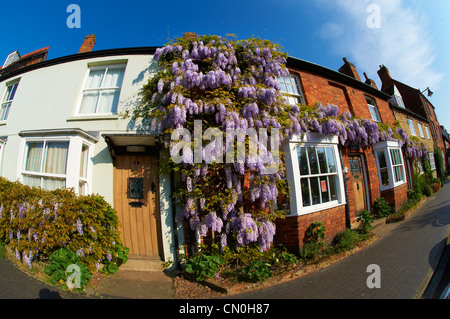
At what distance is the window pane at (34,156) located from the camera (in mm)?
4277

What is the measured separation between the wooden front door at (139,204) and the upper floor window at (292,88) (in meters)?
4.79

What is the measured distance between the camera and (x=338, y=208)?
4.89 meters

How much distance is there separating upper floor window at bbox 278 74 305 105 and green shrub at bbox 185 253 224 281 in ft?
17.1

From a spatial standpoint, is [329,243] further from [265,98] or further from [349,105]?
[349,105]

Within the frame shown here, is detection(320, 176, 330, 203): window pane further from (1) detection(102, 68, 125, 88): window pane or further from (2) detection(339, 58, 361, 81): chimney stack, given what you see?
(2) detection(339, 58, 361, 81): chimney stack

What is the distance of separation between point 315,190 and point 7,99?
11712 millimetres

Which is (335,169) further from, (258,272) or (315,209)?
(258,272)

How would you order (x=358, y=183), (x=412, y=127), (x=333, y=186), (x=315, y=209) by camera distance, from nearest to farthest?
(x=315, y=209)
(x=333, y=186)
(x=358, y=183)
(x=412, y=127)

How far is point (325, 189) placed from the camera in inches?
191

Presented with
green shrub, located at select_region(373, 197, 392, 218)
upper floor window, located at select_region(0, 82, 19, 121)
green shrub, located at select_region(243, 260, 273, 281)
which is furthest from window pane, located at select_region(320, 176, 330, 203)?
upper floor window, located at select_region(0, 82, 19, 121)

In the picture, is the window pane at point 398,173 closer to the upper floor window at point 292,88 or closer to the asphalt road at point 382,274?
the asphalt road at point 382,274

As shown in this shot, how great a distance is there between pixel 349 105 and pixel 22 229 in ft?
35.3

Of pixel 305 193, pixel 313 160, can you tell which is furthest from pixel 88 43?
pixel 305 193
